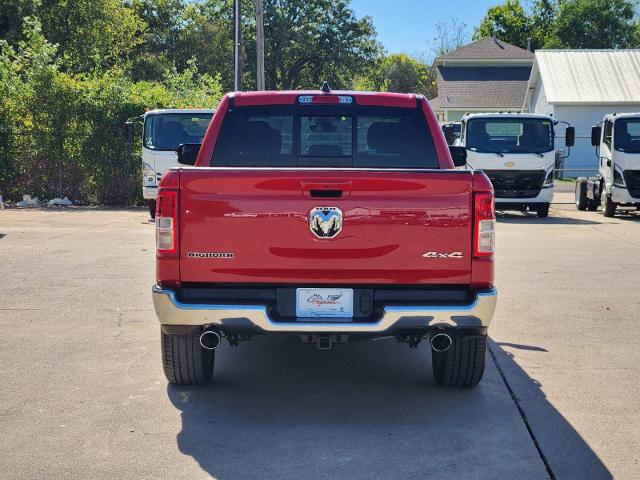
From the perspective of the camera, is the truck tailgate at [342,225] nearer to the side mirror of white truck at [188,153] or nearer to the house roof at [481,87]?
the side mirror of white truck at [188,153]

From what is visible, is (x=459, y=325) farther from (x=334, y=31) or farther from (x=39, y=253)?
(x=334, y=31)

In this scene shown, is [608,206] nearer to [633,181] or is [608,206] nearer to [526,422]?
[633,181]

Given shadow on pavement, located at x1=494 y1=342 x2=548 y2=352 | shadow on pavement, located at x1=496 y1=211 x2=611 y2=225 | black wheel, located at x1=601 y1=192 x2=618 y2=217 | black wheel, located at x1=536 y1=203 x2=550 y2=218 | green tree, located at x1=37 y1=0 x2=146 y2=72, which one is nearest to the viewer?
shadow on pavement, located at x1=494 y1=342 x2=548 y2=352

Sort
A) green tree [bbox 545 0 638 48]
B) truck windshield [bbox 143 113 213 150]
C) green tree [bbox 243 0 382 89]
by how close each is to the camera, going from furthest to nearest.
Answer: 1. green tree [bbox 545 0 638 48]
2. green tree [bbox 243 0 382 89]
3. truck windshield [bbox 143 113 213 150]

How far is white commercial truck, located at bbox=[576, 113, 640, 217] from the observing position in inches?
830

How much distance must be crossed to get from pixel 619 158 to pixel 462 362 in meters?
15.8

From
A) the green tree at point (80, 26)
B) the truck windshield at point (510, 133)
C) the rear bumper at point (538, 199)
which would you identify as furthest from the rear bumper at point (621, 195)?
the green tree at point (80, 26)

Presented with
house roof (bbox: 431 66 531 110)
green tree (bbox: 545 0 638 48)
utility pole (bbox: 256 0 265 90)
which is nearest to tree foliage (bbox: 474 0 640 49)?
green tree (bbox: 545 0 638 48)

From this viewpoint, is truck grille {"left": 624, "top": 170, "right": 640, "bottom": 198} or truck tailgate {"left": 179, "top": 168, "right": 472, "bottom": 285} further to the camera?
truck grille {"left": 624, "top": 170, "right": 640, "bottom": 198}

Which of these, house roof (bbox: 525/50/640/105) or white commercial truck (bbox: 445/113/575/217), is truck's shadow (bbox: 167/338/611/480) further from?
house roof (bbox: 525/50/640/105)

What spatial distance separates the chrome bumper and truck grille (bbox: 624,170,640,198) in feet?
53.1

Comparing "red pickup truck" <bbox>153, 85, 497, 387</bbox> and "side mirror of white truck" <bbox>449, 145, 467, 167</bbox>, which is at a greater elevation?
"side mirror of white truck" <bbox>449, 145, 467, 167</bbox>

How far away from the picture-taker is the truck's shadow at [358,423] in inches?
201

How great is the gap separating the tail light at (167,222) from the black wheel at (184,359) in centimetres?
72
